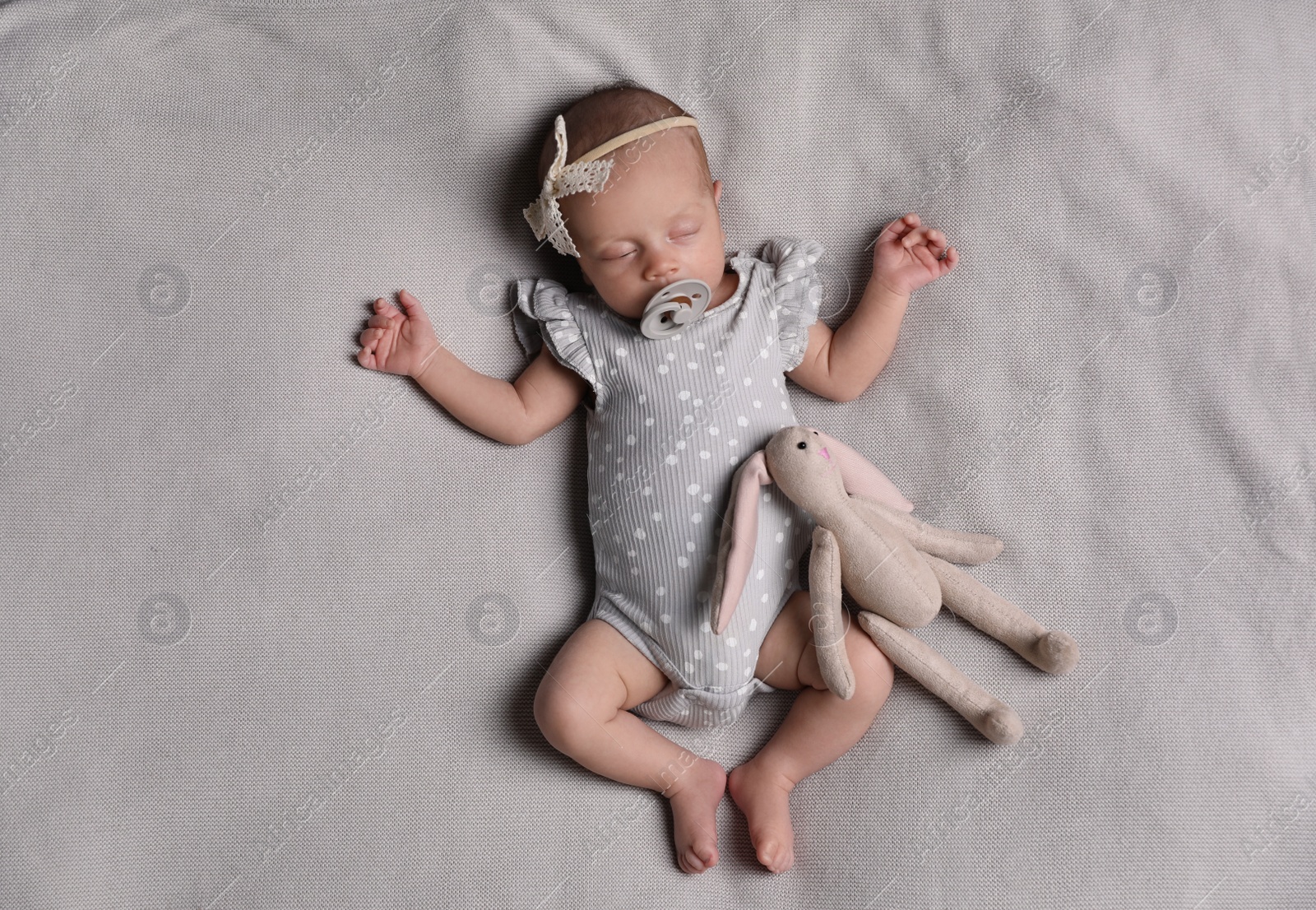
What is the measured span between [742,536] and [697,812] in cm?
40

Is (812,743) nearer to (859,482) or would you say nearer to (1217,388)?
(859,482)

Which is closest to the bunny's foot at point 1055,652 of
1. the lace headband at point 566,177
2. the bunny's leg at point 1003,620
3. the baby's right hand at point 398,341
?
the bunny's leg at point 1003,620

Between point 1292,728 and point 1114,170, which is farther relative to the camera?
point 1114,170

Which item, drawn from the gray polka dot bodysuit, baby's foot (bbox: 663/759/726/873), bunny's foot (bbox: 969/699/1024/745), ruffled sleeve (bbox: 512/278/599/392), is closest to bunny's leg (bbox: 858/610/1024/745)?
bunny's foot (bbox: 969/699/1024/745)

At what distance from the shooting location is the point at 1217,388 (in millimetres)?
1396

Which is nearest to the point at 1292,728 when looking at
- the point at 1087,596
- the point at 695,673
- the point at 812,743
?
the point at 1087,596

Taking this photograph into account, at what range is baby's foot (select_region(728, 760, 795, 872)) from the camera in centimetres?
137

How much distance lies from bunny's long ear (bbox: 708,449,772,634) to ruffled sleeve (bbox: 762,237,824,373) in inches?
A: 8.1

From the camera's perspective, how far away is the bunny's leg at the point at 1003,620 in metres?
1.34

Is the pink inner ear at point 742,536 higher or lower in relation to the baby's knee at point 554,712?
higher

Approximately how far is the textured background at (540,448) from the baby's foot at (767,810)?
1.5 inches

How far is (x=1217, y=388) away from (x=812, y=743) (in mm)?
737

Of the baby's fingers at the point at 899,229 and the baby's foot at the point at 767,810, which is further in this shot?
the baby's fingers at the point at 899,229

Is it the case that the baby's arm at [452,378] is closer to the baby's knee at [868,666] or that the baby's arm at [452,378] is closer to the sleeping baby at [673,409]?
the sleeping baby at [673,409]
